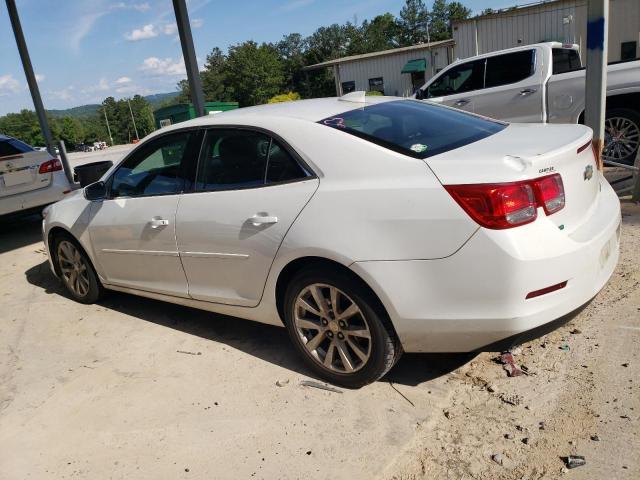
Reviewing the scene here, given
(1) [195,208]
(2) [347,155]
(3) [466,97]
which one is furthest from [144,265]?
(3) [466,97]

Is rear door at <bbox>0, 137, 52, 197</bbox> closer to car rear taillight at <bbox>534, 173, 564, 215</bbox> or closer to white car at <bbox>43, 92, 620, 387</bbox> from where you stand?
white car at <bbox>43, 92, 620, 387</bbox>

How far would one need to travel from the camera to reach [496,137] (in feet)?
9.58

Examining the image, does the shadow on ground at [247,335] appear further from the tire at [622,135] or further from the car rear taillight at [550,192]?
the tire at [622,135]

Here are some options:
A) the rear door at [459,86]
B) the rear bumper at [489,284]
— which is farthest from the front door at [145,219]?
the rear door at [459,86]

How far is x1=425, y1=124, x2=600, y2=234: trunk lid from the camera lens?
7.80 ft

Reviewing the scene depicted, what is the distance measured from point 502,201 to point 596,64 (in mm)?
3719

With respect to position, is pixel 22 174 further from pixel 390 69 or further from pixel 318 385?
pixel 390 69

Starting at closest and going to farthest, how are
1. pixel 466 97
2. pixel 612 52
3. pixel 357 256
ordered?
pixel 357 256
pixel 466 97
pixel 612 52

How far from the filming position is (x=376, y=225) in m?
2.53

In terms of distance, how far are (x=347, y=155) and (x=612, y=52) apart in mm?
27896

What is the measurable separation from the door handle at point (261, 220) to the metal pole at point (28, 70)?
10040mm

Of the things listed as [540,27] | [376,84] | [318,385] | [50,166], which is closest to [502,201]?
[318,385]

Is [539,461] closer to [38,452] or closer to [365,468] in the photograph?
[365,468]

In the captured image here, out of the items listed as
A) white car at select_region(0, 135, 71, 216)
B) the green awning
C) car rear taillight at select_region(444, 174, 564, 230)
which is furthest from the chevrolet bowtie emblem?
the green awning
